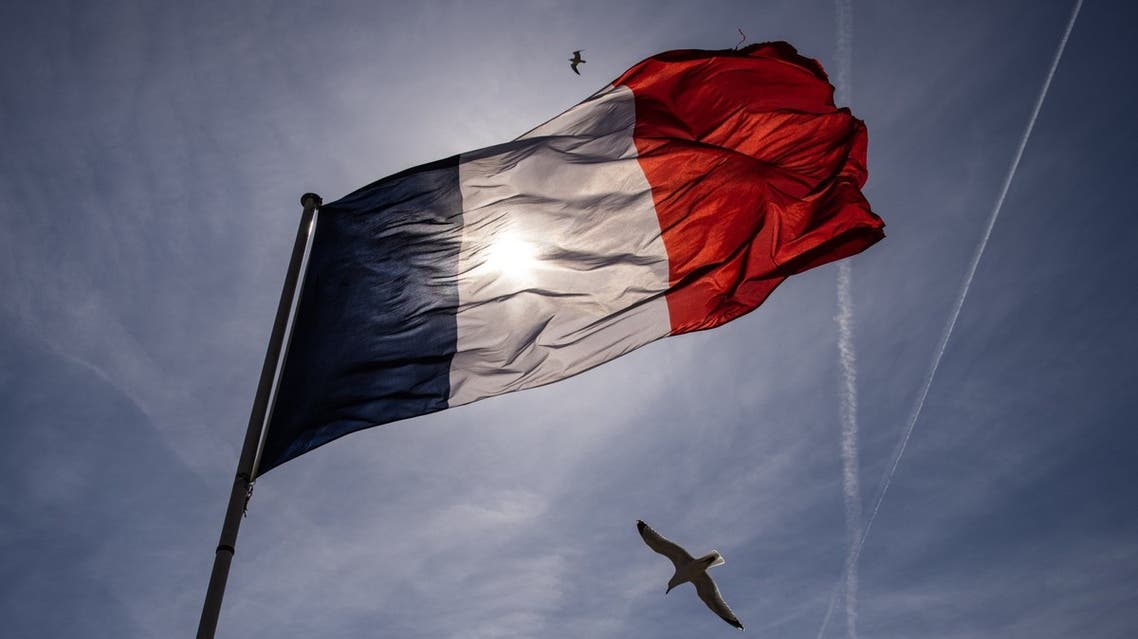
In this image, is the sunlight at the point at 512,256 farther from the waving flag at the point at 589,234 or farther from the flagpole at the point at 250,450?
the flagpole at the point at 250,450

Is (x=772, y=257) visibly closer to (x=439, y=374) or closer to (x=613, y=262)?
(x=613, y=262)

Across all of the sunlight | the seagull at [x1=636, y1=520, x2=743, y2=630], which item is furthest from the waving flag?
the seagull at [x1=636, y1=520, x2=743, y2=630]

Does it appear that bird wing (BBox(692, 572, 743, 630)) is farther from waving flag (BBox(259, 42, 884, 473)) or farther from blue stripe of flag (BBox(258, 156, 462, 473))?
blue stripe of flag (BBox(258, 156, 462, 473))

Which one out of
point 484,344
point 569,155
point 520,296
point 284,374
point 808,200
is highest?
point 569,155

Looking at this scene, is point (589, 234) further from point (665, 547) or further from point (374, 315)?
point (665, 547)

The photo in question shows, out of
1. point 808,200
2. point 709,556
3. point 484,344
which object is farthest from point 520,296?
point 709,556

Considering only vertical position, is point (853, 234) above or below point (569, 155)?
below

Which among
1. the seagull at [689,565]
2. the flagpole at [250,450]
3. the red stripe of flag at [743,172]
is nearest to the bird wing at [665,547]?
the seagull at [689,565]
